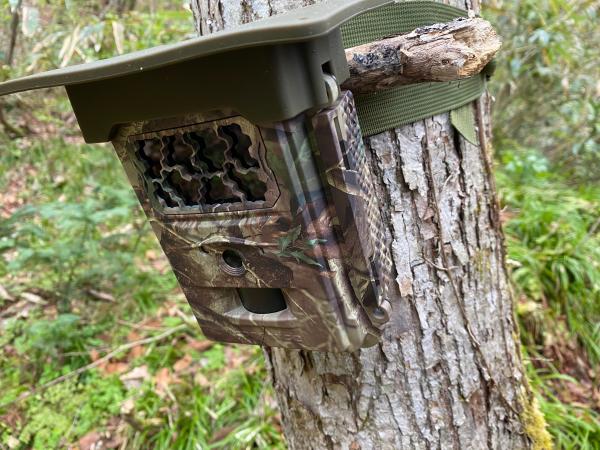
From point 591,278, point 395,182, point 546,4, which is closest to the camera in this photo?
point 395,182

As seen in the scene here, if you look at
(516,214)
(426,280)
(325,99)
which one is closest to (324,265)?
(325,99)

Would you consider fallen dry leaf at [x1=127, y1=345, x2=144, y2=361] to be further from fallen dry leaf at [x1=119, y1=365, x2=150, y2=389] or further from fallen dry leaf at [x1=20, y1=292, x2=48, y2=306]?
fallen dry leaf at [x1=20, y1=292, x2=48, y2=306]

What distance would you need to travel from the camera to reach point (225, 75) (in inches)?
23.7

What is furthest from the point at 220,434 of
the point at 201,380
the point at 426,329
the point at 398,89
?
the point at 398,89

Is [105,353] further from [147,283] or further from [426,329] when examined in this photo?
[426,329]

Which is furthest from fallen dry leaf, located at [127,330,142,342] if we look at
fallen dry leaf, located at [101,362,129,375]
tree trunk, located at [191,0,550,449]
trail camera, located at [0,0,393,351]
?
trail camera, located at [0,0,393,351]

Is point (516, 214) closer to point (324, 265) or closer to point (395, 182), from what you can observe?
point (395, 182)

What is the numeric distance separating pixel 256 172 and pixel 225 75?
5.9 inches

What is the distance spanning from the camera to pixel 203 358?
7.41 feet

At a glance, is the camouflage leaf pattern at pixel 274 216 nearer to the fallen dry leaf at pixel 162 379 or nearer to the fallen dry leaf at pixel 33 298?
the fallen dry leaf at pixel 162 379

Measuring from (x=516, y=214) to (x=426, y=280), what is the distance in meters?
2.29

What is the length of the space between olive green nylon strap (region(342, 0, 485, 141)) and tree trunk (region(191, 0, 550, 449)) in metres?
0.03

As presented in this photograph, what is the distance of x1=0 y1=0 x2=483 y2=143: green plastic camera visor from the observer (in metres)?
0.51

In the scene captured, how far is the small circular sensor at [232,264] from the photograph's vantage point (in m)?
0.76
